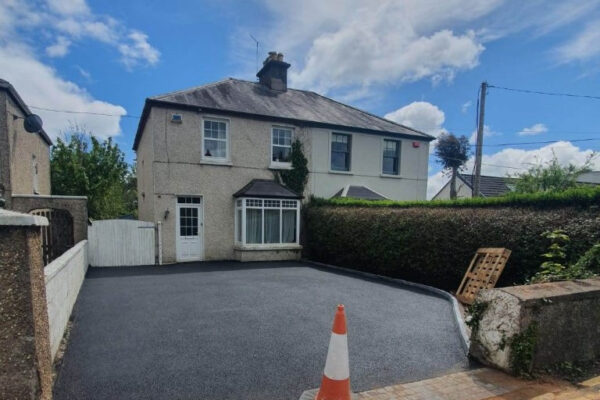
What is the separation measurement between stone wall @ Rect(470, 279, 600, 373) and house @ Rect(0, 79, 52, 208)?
11.4m

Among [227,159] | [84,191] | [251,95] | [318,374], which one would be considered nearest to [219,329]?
[318,374]

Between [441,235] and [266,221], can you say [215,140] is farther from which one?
[441,235]

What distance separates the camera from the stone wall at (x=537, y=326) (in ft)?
11.5

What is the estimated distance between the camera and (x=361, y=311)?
6262 mm

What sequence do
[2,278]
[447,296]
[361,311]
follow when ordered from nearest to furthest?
[2,278] → [361,311] → [447,296]

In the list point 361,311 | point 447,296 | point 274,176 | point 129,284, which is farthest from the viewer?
point 274,176

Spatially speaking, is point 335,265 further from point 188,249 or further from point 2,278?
point 2,278

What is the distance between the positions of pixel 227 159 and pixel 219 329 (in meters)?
8.75

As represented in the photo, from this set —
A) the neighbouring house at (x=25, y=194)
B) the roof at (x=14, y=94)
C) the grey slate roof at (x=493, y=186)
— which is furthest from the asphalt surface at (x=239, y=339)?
the grey slate roof at (x=493, y=186)

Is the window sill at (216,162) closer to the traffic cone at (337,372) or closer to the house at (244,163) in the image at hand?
the house at (244,163)

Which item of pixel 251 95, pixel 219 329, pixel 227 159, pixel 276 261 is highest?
pixel 251 95

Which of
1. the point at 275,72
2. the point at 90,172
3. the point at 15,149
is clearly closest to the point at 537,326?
the point at 15,149

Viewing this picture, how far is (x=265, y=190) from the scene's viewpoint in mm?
12891

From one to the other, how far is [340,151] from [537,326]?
40.1ft
